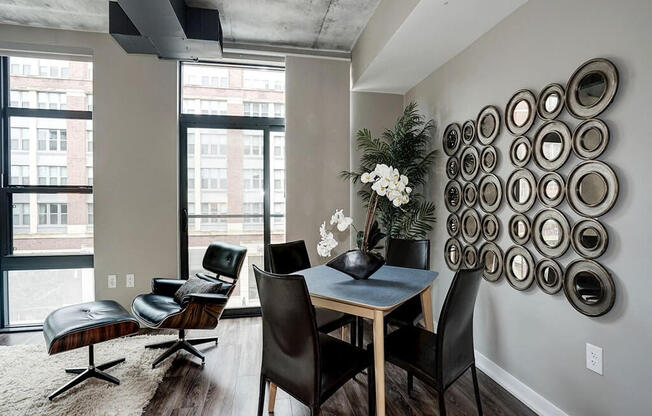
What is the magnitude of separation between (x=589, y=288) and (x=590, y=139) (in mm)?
749

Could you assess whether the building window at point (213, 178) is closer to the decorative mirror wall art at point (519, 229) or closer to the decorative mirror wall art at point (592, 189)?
the decorative mirror wall art at point (519, 229)

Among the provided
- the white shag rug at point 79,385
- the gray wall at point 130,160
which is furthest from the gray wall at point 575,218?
the gray wall at point 130,160

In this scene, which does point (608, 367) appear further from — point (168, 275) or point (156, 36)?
point (156, 36)

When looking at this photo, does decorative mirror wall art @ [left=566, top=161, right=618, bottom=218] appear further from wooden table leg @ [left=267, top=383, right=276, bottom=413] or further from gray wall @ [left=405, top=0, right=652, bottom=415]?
wooden table leg @ [left=267, top=383, right=276, bottom=413]

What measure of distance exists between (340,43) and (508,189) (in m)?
2.28

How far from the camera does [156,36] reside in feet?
8.91

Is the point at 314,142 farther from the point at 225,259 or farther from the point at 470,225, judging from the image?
the point at 470,225

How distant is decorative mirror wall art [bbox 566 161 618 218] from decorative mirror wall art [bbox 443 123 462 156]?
1094 millimetres

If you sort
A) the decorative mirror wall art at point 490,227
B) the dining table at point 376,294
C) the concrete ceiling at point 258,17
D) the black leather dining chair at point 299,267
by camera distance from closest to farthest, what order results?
the dining table at point 376,294, the black leather dining chair at point 299,267, the decorative mirror wall art at point 490,227, the concrete ceiling at point 258,17

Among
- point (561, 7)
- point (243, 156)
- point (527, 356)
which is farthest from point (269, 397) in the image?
point (561, 7)

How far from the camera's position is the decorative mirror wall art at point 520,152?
2043mm

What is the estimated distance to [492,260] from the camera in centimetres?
239

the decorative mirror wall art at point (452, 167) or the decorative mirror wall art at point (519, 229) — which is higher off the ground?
the decorative mirror wall art at point (452, 167)

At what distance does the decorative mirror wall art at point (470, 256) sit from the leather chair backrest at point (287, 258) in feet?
4.28
